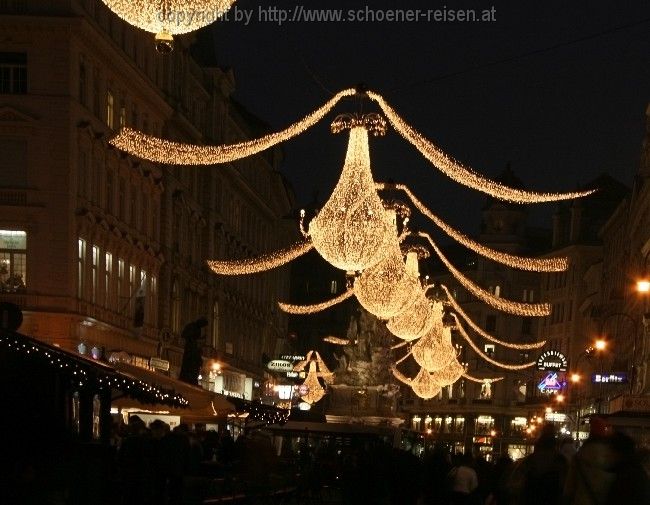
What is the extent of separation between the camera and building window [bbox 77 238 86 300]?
46812 millimetres

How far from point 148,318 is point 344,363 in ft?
48.0

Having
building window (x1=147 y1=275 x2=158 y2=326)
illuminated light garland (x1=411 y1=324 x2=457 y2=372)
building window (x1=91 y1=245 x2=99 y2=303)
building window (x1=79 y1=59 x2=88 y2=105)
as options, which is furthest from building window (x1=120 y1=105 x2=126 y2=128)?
illuminated light garland (x1=411 y1=324 x2=457 y2=372)

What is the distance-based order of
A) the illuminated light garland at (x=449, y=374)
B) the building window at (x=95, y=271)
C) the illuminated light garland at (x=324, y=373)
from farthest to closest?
the illuminated light garland at (x=324, y=373) < the illuminated light garland at (x=449, y=374) < the building window at (x=95, y=271)

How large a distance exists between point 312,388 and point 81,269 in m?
44.8

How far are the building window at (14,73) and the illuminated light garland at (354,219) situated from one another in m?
21.2

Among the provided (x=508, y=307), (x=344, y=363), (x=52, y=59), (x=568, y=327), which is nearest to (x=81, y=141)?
(x=52, y=59)

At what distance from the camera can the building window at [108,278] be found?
5122 centimetres

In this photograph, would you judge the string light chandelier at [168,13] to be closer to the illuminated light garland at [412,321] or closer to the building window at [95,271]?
the illuminated light garland at [412,321]

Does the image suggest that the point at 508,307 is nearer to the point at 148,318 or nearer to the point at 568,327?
the point at 148,318

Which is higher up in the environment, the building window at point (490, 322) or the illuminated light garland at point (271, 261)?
the building window at point (490, 322)

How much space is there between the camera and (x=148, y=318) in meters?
59.9

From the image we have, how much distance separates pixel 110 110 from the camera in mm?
51781

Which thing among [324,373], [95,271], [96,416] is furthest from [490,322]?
[96,416]

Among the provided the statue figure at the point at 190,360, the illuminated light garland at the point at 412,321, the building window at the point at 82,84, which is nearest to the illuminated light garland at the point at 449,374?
the illuminated light garland at the point at 412,321
